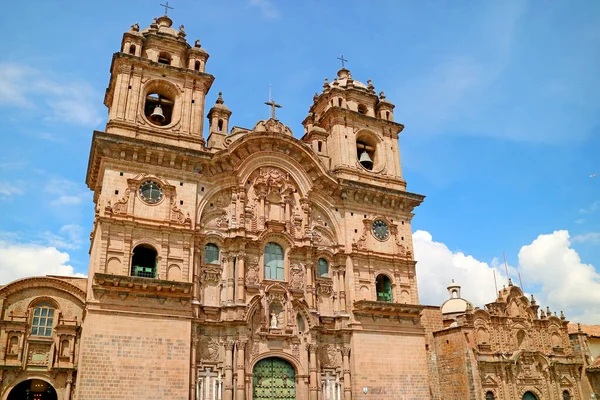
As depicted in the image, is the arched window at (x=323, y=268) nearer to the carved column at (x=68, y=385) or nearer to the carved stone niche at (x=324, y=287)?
the carved stone niche at (x=324, y=287)

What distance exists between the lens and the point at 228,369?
23.0m

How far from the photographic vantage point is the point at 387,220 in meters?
29.5

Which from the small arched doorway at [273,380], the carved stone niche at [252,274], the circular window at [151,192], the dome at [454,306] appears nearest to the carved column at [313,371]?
the small arched doorway at [273,380]

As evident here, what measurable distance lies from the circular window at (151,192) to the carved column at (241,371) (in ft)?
22.9

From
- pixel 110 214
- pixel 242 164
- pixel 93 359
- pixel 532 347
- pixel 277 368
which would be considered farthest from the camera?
pixel 532 347

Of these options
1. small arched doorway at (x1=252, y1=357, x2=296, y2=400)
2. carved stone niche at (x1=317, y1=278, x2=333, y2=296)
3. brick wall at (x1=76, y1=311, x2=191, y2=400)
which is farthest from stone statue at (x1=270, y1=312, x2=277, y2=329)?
brick wall at (x1=76, y1=311, x2=191, y2=400)

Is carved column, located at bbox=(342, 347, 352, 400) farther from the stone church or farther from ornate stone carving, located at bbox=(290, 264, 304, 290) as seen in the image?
ornate stone carving, located at bbox=(290, 264, 304, 290)

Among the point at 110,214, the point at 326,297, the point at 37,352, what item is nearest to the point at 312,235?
the point at 326,297

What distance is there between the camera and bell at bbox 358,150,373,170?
30.7 metres

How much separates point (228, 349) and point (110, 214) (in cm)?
731

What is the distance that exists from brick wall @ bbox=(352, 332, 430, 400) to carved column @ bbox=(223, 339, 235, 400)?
231 inches

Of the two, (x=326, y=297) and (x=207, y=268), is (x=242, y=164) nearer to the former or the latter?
(x=207, y=268)

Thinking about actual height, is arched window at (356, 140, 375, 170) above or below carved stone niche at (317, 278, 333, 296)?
above

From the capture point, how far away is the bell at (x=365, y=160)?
30.7 meters
